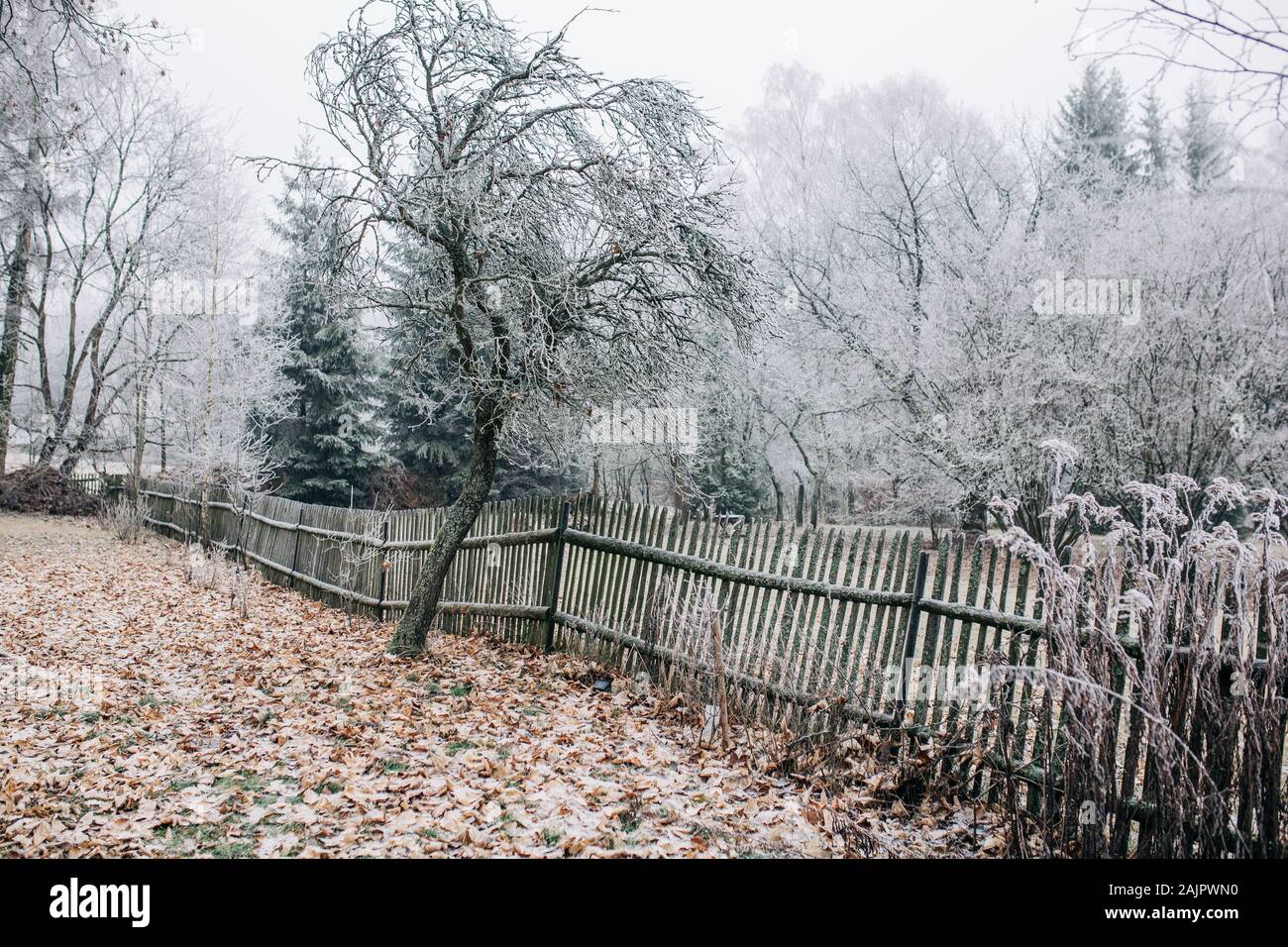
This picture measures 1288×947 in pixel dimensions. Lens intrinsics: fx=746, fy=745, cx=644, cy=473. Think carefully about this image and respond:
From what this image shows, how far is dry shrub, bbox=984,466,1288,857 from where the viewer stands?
9.30 feet

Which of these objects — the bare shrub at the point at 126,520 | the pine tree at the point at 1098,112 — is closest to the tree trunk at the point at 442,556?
the bare shrub at the point at 126,520

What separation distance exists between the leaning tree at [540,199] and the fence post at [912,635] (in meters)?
3.00

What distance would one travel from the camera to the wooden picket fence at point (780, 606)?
4.16 meters

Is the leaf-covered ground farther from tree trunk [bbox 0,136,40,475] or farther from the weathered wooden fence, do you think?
tree trunk [bbox 0,136,40,475]

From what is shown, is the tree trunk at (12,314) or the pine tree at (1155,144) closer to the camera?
the tree trunk at (12,314)

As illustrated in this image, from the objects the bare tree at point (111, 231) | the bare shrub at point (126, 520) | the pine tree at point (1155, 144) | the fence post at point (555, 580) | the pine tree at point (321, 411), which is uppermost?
the pine tree at point (1155, 144)

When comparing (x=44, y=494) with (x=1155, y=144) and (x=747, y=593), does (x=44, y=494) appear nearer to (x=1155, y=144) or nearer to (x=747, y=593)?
(x=747, y=593)

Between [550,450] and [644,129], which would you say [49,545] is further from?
[644,129]

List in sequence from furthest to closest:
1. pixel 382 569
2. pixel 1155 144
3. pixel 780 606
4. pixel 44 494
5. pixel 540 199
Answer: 1. pixel 1155 144
2. pixel 44 494
3. pixel 382 569
4. pixel 540 199
5. pixel 780 606

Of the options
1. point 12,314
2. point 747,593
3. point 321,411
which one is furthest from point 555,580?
point 12,314

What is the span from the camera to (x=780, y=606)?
5543mm

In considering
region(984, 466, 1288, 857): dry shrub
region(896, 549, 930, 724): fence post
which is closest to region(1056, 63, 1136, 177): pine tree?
region(896, 549, 930, 724): fence post

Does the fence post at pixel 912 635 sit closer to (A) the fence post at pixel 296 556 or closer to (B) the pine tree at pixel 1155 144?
(A) the fence post at pixel 296 556

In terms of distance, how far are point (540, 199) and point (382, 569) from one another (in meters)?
6.31
